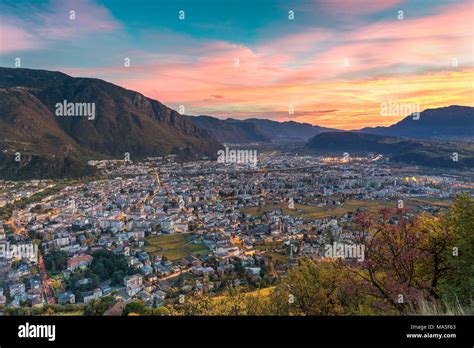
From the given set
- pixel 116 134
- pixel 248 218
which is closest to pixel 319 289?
pixel 248 218

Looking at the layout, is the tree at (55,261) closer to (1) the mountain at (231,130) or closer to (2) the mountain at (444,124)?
(2) the mountain at (444,124)

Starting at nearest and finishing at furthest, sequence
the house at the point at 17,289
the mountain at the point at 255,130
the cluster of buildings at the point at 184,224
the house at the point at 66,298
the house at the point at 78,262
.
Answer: the house at the point at 66,298
the house at the point at 17,289
the cluster of buildings at the point at 184,224
the house at the point at 78,262
the mountain at the point at 255,130

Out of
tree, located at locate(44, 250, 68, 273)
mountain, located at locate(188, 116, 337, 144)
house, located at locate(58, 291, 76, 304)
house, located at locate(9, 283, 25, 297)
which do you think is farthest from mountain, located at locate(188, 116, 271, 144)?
house, located at locate(58, 291, 76, 304)

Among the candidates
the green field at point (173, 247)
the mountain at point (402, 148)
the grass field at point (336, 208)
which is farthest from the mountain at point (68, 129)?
the mountain at point (402, 148)

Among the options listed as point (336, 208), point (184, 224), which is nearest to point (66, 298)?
point (184, 224)

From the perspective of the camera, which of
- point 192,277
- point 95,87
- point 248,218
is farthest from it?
point 95,87
